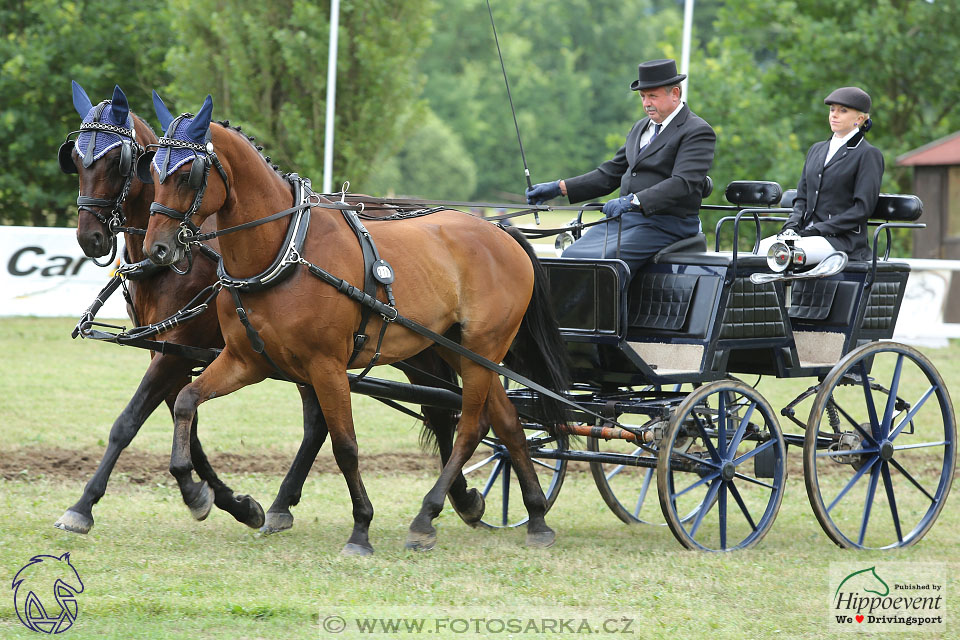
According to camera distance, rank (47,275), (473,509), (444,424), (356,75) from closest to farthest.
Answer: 1. (473,509)
2. (444,424)
3. (47,275)
4. (356,75)

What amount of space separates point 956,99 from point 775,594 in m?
17.1

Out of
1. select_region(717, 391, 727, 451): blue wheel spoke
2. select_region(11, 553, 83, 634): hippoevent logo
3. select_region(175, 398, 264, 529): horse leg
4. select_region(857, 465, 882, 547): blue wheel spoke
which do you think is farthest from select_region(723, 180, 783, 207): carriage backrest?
select_region(11, 553, 83, 634): hippoevent logo

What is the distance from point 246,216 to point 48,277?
814cm

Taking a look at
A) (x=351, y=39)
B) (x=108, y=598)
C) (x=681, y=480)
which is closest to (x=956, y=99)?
(x=351, y=39)

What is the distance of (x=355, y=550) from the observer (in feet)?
18.5

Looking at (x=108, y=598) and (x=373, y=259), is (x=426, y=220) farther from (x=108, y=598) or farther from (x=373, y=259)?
(x=108, y=598)

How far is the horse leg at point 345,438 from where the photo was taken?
5465 mm

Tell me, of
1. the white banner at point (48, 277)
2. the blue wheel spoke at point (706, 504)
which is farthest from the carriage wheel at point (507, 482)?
the white banner at point (48, 277)

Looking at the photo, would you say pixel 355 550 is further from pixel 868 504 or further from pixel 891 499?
pixel 891 499

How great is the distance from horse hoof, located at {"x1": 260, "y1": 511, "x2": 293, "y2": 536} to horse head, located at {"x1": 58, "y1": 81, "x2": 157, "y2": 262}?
1.59 metres

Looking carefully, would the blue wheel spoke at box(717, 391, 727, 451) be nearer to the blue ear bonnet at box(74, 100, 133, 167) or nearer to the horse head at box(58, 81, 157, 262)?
the horse head at box(58, 81, 157, 262)

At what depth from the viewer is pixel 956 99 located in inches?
794

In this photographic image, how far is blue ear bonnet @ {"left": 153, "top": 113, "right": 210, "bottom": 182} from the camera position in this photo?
197 inches

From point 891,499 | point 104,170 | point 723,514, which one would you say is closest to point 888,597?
point 723,514
